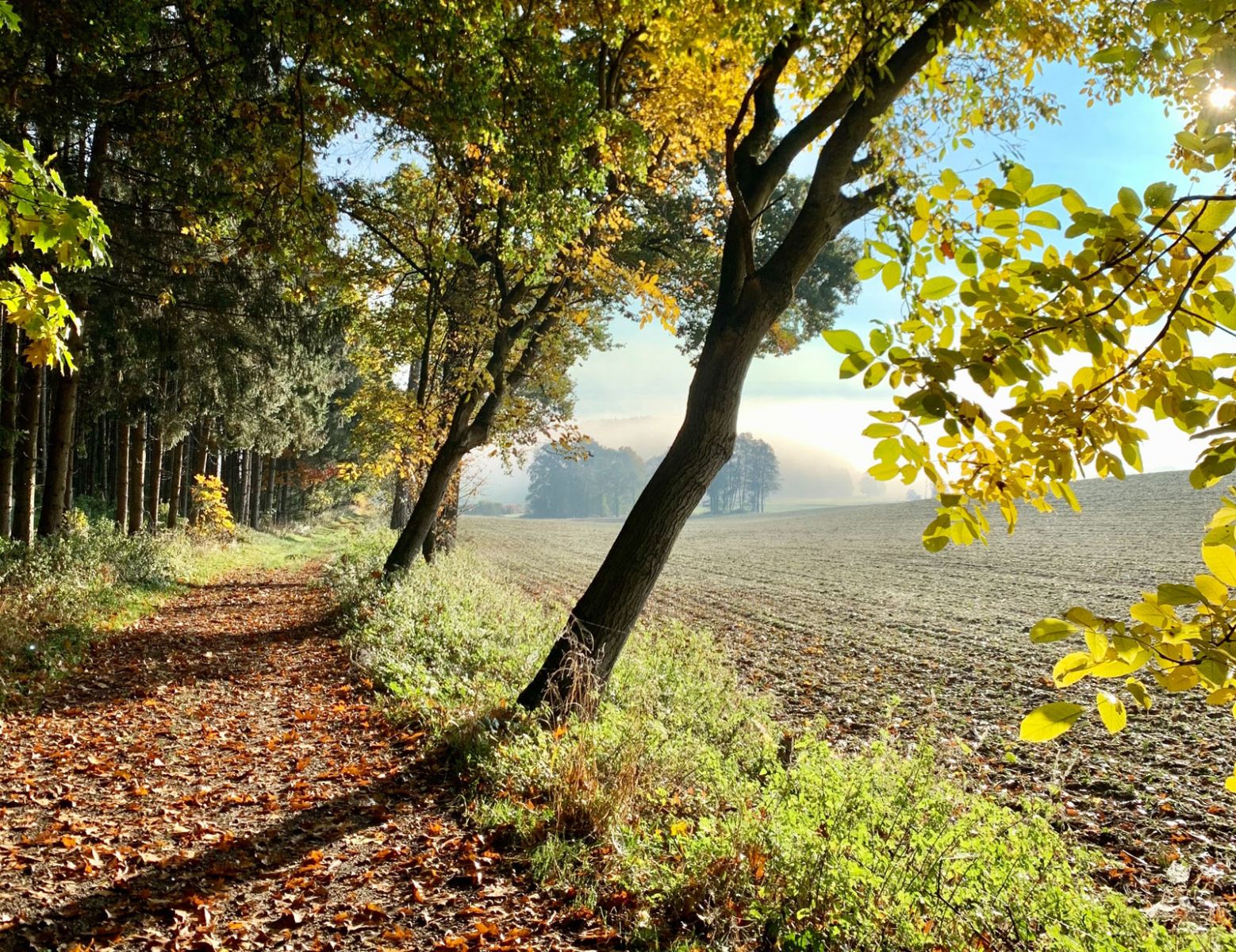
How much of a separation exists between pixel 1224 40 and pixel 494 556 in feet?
102

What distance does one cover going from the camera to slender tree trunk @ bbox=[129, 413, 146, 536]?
15.3m

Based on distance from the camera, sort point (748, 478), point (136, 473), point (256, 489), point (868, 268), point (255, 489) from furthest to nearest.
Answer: point (748, 478)
point (255, 489)
point (256, 489)
point (136, 473)
point (868, 268)

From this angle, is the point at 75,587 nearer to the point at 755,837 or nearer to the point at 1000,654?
A: the point at 755,837

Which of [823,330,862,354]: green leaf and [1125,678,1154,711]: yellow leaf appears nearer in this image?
[1125,678,1154,711]: yellow leaf

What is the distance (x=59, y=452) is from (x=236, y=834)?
9.91m

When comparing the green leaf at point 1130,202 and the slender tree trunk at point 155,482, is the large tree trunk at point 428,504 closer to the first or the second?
the slender tree trunk at point 155,482

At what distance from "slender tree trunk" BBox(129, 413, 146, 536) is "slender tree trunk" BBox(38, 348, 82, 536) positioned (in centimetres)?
372

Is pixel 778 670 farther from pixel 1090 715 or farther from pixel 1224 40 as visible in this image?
pixel 1224 40

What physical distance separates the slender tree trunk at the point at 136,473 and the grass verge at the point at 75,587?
52cm

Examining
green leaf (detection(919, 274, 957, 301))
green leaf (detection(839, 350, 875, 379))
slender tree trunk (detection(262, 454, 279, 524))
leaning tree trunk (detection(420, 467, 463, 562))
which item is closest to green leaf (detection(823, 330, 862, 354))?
green leaf (detection(839, 350, 875, 379))

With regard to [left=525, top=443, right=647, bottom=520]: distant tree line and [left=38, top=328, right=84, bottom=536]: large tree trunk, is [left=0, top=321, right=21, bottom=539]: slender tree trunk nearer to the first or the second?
[left=38, top=328, right=84, bottom=536]: large tree trunk

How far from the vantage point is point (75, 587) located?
9.74m

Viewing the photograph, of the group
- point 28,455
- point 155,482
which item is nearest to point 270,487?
point 155,482

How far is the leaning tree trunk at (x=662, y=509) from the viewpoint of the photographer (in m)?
5.31
